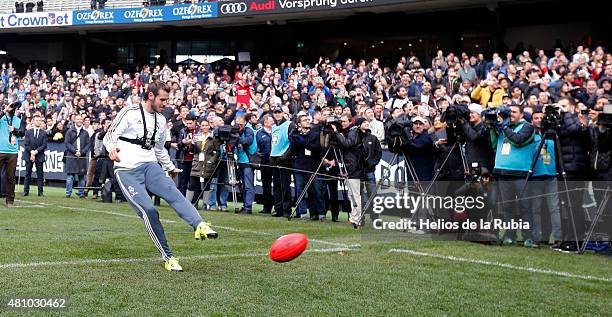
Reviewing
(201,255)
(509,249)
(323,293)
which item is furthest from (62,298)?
(509,249)

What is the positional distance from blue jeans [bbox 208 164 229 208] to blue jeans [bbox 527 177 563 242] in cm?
760

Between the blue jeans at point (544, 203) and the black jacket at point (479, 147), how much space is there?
2.92 feet

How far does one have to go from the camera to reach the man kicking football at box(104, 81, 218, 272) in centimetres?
849

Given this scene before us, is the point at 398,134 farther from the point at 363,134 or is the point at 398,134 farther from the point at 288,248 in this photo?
the point at 288,248

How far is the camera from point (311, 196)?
15.4m

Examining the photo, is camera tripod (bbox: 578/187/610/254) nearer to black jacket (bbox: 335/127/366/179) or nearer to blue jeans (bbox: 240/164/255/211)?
black jacket (bbox: 335/127/366/179)

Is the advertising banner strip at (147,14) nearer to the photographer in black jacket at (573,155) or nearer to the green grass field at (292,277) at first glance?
the green grass field at (292,277)

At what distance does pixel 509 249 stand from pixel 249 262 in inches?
156

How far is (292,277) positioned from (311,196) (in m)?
7.30

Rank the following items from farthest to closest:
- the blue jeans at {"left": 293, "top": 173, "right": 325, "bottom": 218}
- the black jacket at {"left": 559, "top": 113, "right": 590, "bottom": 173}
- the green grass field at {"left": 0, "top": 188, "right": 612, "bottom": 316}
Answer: the blue jeans at {"left": 293, "top": 173, "right": 325, "bottom": 218}
the black jacket at {"left": 559, "top": 113, "right": 590, "bottom": 173}
the green grass field at {"left": 0, "top": 188, "right": 612, "bottom": 316}

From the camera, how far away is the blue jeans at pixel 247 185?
16.9 m

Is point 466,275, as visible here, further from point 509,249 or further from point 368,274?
point 509,249

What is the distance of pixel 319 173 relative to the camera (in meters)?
15.2

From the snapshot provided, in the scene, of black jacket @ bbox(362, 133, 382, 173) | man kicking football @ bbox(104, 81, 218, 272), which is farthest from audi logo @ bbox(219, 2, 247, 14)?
man kicking football @ bbox(104, 81, 218, 272)
